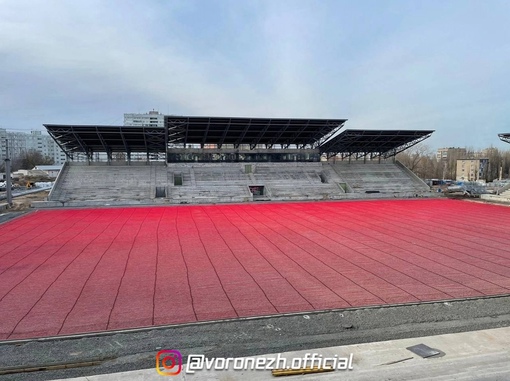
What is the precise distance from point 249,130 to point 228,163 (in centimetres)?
625

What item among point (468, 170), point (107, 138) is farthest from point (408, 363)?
point (468, 170)

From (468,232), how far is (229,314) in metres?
15.5

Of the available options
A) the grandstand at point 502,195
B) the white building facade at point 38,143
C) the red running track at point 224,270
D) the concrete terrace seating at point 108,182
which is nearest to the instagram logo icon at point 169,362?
the red running track at point 224,270

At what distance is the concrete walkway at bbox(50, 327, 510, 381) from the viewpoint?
4.78m

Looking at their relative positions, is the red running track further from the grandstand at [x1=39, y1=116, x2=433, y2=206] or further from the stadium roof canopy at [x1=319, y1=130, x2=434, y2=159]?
the stadium roof canopy at [x1=319, y1=130, x2=434, y2=159]

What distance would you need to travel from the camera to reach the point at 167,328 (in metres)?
6.41

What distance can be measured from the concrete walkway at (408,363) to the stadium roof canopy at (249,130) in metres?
34.1

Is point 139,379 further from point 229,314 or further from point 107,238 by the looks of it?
point 107,238

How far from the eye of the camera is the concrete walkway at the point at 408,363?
15.7 ft

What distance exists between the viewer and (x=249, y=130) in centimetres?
4188

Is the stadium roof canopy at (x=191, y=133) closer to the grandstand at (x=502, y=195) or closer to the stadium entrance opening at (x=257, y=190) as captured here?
the stadium entrance opening at (x=257, y=190)

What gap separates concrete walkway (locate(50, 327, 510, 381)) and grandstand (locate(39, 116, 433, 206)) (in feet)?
98.2

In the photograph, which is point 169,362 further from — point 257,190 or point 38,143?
point 38,143

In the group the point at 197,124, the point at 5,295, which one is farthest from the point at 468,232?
the point at 197,124
